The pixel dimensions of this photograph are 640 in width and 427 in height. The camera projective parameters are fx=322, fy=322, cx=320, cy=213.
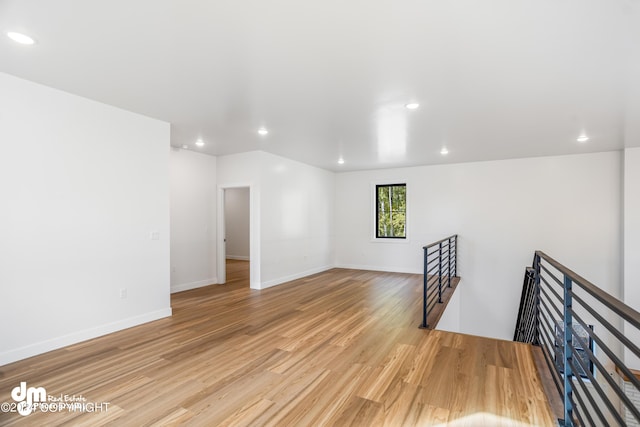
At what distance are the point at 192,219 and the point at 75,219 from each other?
8.51 ft

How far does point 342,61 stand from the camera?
102 inches

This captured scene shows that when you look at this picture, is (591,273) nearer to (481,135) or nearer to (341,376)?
(481,135)

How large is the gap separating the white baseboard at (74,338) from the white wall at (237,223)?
620 cm

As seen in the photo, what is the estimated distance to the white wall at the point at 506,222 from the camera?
19.2 ft

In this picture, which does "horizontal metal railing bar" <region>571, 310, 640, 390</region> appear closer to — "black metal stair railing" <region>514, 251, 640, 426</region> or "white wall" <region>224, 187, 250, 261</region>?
"black metal stair railing" <region>514, 251, 640, 426</region>

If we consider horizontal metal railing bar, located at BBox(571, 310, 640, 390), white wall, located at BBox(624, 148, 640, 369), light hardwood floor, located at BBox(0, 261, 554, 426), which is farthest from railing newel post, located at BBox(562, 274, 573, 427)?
white wall, located at BBox(624, 148, 640, 369)

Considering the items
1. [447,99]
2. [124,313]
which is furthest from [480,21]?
[124,313]

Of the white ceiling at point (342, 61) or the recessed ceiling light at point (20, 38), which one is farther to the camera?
the recessed ceiling light at point (20, 38)

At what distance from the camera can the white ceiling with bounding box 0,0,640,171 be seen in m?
1.98

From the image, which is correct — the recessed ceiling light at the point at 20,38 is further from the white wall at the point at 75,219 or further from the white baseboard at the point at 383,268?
the white baseboard at the point at 383,268

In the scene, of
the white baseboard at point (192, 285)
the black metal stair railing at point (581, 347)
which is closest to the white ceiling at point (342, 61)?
the black metal stair railing at point (581, 347)

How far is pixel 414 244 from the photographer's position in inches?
298

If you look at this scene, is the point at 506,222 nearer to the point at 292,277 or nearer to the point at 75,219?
the point at 292,277

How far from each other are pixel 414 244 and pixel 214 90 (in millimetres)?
5810
